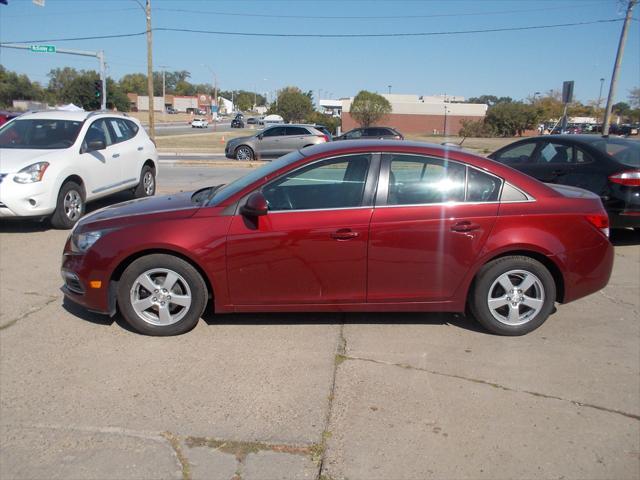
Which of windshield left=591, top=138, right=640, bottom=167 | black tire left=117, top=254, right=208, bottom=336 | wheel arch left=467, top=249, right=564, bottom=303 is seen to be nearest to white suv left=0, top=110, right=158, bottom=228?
black tire left=117, top=254, right=208, bottom=336

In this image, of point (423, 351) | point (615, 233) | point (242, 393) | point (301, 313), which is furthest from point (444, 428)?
point (615, 233)

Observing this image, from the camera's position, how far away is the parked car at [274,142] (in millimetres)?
22938

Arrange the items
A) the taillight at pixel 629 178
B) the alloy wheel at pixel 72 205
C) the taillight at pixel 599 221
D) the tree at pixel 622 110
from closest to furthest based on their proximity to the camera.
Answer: the taillight at pixel 599 221, the taillight at pixel 629 178, the alloy wheel at pixel 72 205, the tree at pixel 622 110

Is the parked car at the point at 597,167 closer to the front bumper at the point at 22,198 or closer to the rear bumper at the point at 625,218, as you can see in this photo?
the rear bumper at the point at 625,218

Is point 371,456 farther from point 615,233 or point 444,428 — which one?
point 615,233

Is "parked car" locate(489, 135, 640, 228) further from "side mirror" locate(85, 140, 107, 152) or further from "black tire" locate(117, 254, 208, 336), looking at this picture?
"side mirror" locate(85, 140, 107, 152)

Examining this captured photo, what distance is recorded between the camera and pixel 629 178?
23.0ft

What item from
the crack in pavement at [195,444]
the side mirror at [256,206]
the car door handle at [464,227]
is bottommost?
the crack in pavement at [195,444]

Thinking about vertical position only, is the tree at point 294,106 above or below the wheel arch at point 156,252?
above

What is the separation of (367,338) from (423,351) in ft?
1.55

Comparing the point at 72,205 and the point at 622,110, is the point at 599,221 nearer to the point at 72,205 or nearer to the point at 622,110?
the point at 72,205

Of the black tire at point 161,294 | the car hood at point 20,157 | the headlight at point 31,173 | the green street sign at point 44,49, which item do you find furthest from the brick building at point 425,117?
the black tire at point 161,294

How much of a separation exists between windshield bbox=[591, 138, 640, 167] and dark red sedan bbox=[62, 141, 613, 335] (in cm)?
324

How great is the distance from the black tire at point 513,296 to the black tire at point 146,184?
7.34m
